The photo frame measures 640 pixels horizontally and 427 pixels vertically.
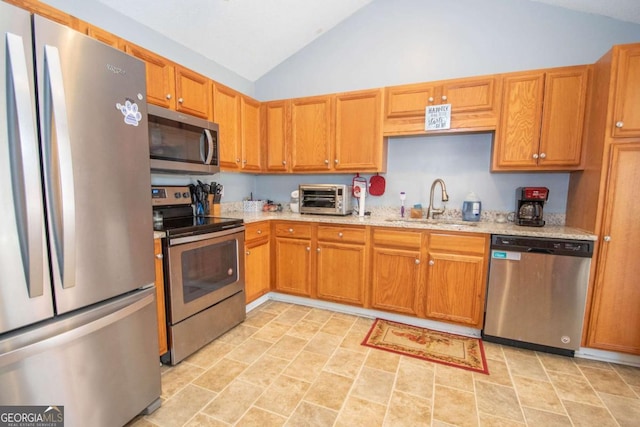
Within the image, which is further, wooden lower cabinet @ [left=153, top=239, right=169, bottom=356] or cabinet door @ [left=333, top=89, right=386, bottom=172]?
cabinet door @ [left=333, top=89, right=386, bottom=172]

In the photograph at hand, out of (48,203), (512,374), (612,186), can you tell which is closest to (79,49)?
(48,203)

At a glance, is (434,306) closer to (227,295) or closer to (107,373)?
(227,295)

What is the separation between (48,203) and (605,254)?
3.28 m

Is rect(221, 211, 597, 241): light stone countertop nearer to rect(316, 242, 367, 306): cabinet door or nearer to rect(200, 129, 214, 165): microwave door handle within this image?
rect(316, 242, 367, 306): cabinet door

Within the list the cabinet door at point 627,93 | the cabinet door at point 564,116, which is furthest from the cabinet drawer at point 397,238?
the cabinet door at point 627,93

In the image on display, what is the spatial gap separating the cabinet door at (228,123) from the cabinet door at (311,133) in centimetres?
62

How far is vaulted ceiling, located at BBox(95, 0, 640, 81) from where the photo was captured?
2.23 m

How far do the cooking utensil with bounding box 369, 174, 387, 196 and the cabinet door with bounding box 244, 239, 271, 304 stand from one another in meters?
1.30

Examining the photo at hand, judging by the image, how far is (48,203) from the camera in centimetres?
108

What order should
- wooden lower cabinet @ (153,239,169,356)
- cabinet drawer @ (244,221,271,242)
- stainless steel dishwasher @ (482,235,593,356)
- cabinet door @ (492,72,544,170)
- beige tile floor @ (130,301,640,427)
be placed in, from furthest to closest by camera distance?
cabinet drawer @ (244,221,271,242)
cabinet door @ (492,72,544,170)
stainless steel dishwasher @ (482,235,593,356)
wooden lower cabinet @ (153,239,169,356)
beige tile floor @ (130,301,640,427)

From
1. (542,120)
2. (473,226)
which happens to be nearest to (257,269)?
(473,226)

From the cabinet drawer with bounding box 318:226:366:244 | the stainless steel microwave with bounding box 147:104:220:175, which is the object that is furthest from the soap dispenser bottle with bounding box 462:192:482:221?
the stainless steel microwave with bounding box 147:104:220:175

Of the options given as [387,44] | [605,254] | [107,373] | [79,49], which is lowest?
[107,373]

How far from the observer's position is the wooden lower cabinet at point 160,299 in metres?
1.83
